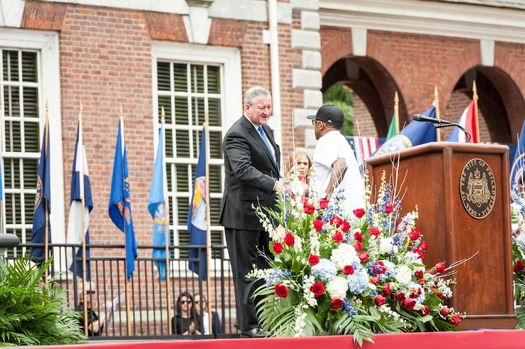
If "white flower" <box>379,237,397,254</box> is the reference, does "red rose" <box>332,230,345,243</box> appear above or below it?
above

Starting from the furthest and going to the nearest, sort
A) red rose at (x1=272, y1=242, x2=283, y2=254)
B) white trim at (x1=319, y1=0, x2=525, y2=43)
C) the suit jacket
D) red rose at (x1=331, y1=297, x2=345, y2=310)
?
white trim at (x1=319, y1=0, x2=525, y2=43)
the suit jacket
red rose at (x1=272, y1=242, x2=283, y2=254)
red rose at (x1=331, y1=297, x2=345, y2=310)

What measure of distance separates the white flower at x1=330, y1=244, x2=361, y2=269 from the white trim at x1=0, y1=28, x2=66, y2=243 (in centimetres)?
887

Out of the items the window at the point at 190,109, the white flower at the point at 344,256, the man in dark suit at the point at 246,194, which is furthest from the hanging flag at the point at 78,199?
the white flower at the point at 344,256

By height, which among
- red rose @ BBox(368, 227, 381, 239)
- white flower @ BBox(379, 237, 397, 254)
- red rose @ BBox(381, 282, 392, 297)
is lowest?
red rose @ BBox(381, 282, 392, 297)

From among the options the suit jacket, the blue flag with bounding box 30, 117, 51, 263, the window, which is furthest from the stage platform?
the window

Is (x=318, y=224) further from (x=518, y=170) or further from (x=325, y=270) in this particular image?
(x=518, y=170)

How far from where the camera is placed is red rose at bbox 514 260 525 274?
334 inches

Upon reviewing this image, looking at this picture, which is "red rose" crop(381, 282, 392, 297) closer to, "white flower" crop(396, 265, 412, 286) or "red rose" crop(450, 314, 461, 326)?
"white flower" crop(396, 265, 412, 286)

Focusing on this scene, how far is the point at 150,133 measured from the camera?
53.0 ft

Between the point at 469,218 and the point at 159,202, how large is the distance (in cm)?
782

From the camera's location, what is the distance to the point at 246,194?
8.77 m

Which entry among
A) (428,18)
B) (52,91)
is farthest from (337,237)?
(428,18)

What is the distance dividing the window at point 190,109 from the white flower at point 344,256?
9.50 m

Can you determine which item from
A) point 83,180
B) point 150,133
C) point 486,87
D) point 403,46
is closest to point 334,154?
point 83,180
